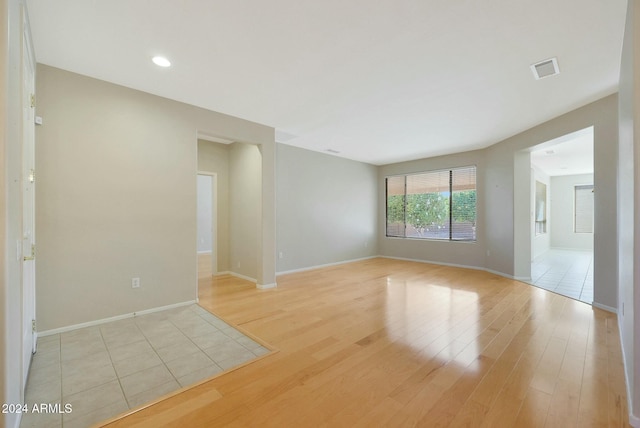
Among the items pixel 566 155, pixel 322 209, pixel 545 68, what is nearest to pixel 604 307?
pixel 545 68

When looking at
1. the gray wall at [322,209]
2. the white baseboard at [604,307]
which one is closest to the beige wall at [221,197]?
the gray wall at [322,209]

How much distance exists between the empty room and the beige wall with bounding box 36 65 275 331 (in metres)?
0.02

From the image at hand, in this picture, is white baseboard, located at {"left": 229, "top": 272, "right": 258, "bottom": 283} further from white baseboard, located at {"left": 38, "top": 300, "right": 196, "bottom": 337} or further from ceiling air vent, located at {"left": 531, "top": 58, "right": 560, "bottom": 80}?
ceiling air vent, located at {"left": 531, "top": 58, "right": 560, "bottom": 80}

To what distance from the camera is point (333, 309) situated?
3529 mm

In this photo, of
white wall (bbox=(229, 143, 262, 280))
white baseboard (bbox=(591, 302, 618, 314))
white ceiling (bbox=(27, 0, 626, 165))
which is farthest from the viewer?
white wall (bbox=(229, 143, 262, 280))

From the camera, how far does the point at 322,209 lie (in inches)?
255

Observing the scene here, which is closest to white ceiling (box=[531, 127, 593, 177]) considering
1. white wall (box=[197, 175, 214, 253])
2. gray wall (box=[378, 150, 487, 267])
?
gray wall (box=[378, 150, 487, 267])

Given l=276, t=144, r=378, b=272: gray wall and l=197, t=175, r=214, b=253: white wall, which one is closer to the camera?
l=276, t=144, r=378, b=272: gray wall

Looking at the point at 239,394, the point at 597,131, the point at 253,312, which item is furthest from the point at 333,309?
the point at 597,131

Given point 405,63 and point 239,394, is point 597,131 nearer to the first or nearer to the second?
point 405,63

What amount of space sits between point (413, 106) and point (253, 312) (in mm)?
3499

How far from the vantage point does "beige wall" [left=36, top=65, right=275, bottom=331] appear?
9.01 feet

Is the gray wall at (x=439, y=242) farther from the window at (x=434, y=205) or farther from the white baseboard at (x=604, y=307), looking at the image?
the white baseboard at (x=604, y=307)

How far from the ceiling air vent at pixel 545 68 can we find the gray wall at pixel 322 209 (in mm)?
4234
